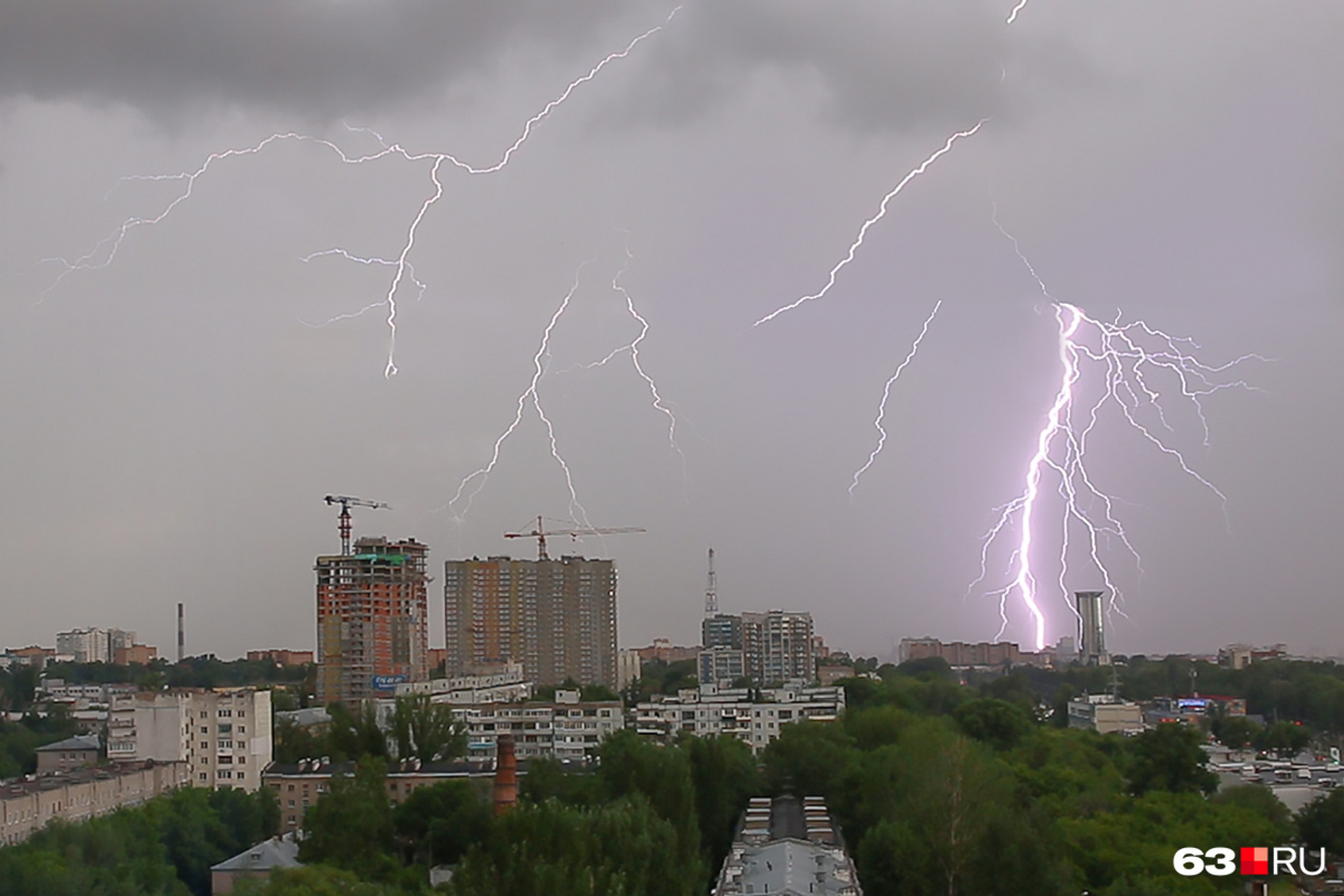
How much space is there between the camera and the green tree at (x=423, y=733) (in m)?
36.6

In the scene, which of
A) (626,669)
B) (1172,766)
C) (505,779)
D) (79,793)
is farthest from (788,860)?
(626,669)

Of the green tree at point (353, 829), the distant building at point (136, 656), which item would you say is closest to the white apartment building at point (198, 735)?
the green tree at point (353, 829)

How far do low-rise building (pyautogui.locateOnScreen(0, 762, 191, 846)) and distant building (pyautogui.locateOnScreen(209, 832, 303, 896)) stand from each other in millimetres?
3018

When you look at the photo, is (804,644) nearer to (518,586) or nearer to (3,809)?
(518,586)

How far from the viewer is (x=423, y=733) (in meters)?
36.7

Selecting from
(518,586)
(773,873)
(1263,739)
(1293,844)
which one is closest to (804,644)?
(518,586)

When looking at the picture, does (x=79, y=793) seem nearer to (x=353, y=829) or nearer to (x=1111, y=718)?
(x=353, y=829)

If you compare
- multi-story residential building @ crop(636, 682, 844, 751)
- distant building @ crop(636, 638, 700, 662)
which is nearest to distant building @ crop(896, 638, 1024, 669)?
distant building @ crop(636, 638, 700, 662)

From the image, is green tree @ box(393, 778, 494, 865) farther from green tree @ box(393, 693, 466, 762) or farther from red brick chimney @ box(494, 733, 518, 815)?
green tree @ box(393, 693, 466, 762)

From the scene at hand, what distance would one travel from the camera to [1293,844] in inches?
964

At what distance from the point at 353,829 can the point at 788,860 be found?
7.91 metres

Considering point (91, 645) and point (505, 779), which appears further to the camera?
point (91, 645)

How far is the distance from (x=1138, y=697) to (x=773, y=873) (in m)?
58.8

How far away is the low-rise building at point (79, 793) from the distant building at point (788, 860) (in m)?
11.9
